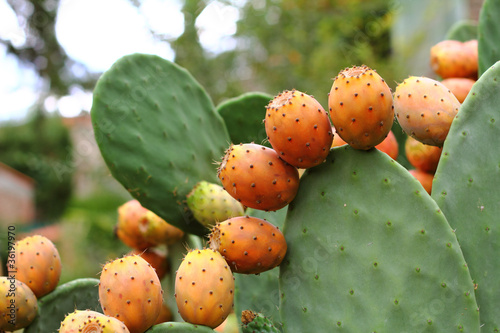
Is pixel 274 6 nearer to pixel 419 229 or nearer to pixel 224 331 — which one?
pixel 224 331

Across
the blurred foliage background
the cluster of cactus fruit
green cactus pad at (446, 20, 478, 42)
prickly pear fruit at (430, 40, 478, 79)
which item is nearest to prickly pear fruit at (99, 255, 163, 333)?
the cluster of cactus fruit

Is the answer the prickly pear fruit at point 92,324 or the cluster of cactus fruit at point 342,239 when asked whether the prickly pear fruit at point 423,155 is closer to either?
the cluster of cactus fruit at point 342,239

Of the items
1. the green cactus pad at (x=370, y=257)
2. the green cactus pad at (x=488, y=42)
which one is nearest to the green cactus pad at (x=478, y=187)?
the green cactus pad at (x=370, y=257)

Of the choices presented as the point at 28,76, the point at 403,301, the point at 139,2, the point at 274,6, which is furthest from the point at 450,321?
the point at 28,76

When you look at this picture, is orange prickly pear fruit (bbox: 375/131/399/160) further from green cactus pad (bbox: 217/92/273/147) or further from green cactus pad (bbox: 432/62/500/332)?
green cactus pad (bbox: 217/92/273/147)

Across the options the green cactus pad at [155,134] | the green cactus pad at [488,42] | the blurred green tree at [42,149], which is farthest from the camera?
the blurred green tree at [42,149]

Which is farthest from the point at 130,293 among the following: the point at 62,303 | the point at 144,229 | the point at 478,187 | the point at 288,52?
the point at 288,52
